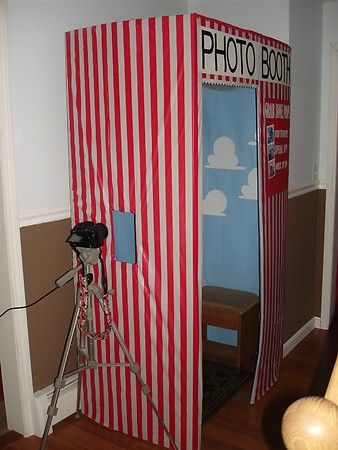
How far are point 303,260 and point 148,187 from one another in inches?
75.4

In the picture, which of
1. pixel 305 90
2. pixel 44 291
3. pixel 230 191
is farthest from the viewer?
pixel 305 90

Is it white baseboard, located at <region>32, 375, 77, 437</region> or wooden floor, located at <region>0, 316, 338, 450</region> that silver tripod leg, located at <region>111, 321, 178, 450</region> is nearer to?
wooden floor, located at <region>0, 316, 338, 450</region>

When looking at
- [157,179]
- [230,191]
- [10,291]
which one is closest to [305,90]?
[230,191]

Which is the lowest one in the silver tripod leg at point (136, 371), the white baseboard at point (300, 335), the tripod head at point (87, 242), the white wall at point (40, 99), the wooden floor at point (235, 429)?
the wooden floor at point (235, 429)

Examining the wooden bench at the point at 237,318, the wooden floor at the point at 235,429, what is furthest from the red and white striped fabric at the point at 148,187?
the wooden bench at the point at 237,318

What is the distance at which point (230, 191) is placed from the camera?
10.9 ft

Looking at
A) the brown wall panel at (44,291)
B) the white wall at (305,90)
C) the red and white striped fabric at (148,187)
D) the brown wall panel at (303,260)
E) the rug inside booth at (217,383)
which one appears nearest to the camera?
the red and white striped fabric at (148,187)

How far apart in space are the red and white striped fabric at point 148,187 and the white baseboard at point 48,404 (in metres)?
0.28

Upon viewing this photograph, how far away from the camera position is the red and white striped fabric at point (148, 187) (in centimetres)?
207

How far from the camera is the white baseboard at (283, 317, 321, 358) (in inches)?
138

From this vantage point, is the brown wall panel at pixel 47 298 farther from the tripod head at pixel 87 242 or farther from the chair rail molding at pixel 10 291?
the tripod head at pixel 87 242

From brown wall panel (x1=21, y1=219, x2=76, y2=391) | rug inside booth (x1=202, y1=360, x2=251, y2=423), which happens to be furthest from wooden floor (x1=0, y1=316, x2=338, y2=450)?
brown wall panel (x1=21, y1=219, x2=76, y2=391)

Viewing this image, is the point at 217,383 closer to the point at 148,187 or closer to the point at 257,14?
the point at 148,187

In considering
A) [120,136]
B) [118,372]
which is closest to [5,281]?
[118,372]
